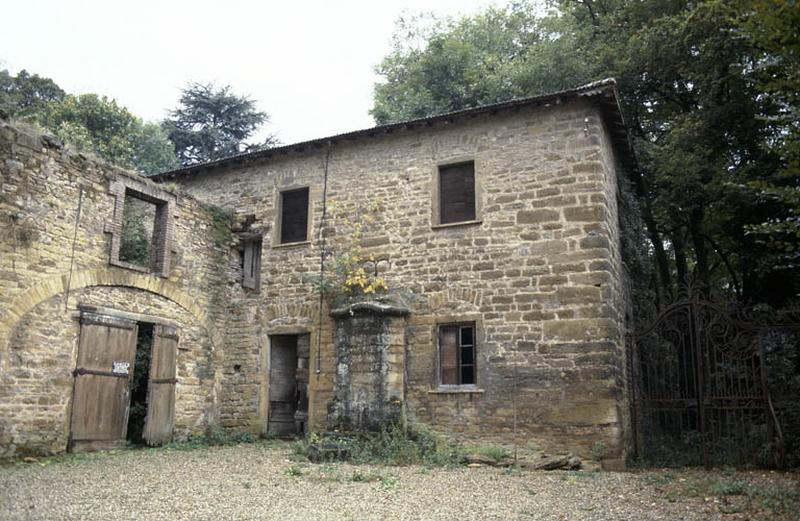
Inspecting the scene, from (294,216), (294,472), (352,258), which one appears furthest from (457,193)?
(294,472)

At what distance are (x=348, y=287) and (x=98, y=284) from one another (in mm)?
4093

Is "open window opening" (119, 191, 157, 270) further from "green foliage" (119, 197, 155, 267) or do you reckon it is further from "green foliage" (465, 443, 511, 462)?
"green foliage" (465, 443, 511, 462)

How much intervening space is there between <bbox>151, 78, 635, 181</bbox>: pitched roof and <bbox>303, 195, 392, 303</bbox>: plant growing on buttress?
1254 mm

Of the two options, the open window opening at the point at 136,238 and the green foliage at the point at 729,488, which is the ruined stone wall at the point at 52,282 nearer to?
the open window opening at the point at 136,238

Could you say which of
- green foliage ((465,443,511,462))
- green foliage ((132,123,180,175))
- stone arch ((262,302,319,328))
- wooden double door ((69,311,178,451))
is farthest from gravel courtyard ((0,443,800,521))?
green foliage ((132,123,180,175))

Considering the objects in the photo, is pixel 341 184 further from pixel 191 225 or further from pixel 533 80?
pixel 533 80

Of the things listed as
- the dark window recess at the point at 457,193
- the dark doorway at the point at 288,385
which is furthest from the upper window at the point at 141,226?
the dark window recess at the point at 457,193

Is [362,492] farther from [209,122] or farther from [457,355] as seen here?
[209,122]

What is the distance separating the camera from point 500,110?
11.1 metres

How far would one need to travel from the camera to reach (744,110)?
13.2 m

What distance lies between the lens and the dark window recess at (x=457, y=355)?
35.2 ft

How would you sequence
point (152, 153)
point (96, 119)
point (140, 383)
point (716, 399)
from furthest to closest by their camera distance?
point (152, 153) → point (96, 119) → point (140, 383) → point (716, 399)

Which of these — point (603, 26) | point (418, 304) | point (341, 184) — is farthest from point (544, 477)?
point (603, 26)

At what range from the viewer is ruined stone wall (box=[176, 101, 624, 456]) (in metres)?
9.87
